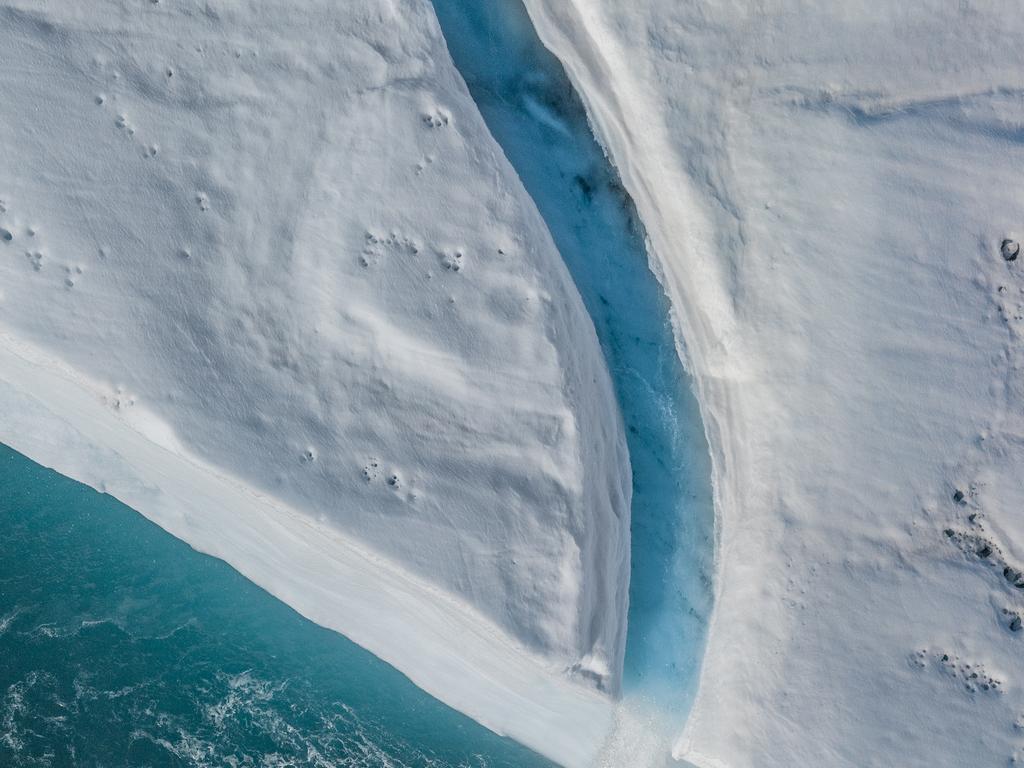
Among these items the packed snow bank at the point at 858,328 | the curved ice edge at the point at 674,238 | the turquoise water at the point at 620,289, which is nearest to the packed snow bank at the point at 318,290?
the turquoise water at the point at 620,289

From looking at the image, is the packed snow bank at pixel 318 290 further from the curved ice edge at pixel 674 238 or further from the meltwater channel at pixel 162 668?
the meltwater channel at pixel 162 668

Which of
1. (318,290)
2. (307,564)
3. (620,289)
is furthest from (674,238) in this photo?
(307,564)

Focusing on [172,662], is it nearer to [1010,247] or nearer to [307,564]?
[307,564]

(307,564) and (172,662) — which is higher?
(307,564)

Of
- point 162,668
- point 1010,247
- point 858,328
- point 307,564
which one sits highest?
point 1010,247

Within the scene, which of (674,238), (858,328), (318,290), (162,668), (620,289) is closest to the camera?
(318,290)

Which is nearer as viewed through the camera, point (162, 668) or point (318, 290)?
point (318, 290)
